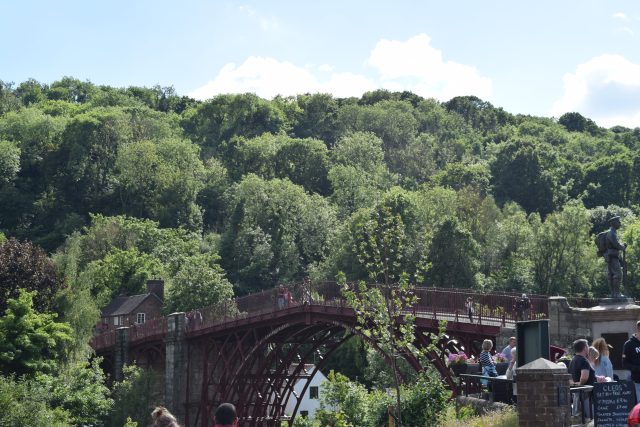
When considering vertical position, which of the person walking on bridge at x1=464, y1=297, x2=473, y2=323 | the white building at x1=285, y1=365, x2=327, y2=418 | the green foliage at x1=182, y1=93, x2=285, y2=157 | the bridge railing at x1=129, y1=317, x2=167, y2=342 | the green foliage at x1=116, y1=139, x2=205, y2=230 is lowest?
the white building at x1=285, y1=365, x2=327, y2=418

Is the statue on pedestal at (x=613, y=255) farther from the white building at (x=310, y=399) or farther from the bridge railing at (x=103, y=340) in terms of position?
the white building at (x=310, y=399)

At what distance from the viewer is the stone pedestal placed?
18.1 metres

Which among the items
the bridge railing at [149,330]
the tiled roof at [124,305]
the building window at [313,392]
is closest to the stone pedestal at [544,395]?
the bridge railing at [149,330]

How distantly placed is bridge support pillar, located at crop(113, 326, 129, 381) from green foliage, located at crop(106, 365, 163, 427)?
1.18m

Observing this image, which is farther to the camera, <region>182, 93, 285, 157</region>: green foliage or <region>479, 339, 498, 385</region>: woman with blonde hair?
<region>182, 93, 285, 157</region>: green foliage

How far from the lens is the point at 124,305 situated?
266 feet

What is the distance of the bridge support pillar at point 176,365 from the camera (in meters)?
60.6

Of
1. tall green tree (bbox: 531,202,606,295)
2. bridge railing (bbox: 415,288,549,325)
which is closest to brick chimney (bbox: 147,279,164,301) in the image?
tall green tree (bbox: 531,202,606,295)

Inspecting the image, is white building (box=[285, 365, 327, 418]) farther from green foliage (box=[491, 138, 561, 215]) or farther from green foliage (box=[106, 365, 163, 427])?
green foliage (box=[491, 138, 561, 215])

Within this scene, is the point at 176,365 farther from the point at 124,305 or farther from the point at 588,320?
the point at 588,320

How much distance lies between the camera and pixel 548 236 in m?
79.6

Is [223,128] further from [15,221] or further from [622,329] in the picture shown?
[622,329]

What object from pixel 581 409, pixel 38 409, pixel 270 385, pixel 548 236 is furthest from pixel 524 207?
pixel 581 409

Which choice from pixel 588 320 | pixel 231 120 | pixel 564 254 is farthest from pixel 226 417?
pixel 231 120
